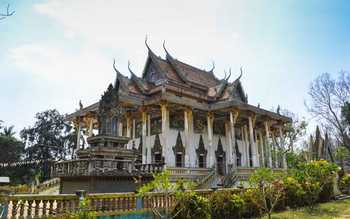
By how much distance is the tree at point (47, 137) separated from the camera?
37.1 meters

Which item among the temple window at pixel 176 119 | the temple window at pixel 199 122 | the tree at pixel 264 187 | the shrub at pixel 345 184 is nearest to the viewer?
the tree at pixel 264 187

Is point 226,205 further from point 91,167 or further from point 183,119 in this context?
Result: point 183,119

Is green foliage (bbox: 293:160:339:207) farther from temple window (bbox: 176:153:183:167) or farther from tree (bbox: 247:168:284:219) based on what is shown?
temple window (bbox: 176:153:183:167)

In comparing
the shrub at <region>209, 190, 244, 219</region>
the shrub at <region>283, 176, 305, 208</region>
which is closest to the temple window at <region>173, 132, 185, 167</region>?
the shrub at <region>283, 176, 305, 208</region>

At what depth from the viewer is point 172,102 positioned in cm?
→ 1719

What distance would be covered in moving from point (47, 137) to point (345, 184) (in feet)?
117

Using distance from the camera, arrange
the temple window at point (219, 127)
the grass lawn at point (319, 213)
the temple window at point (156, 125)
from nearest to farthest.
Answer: the grass lawn at point (319, 213) < the temple window at point (156, 125) < the temple window at point (219, 127)

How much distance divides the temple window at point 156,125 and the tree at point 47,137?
21.8 meters

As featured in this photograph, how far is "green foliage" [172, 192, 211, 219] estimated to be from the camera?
7.85 m

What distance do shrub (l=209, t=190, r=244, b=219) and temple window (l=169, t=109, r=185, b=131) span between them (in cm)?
1089

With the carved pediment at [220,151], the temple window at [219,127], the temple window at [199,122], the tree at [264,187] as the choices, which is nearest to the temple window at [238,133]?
the temple window at [219,127]

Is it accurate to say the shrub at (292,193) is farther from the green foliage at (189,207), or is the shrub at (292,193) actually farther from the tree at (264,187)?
the green foliage at (189,207)

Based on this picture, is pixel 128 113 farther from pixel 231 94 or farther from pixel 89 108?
pixel 231 94

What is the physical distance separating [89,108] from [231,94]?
35.9 feet
